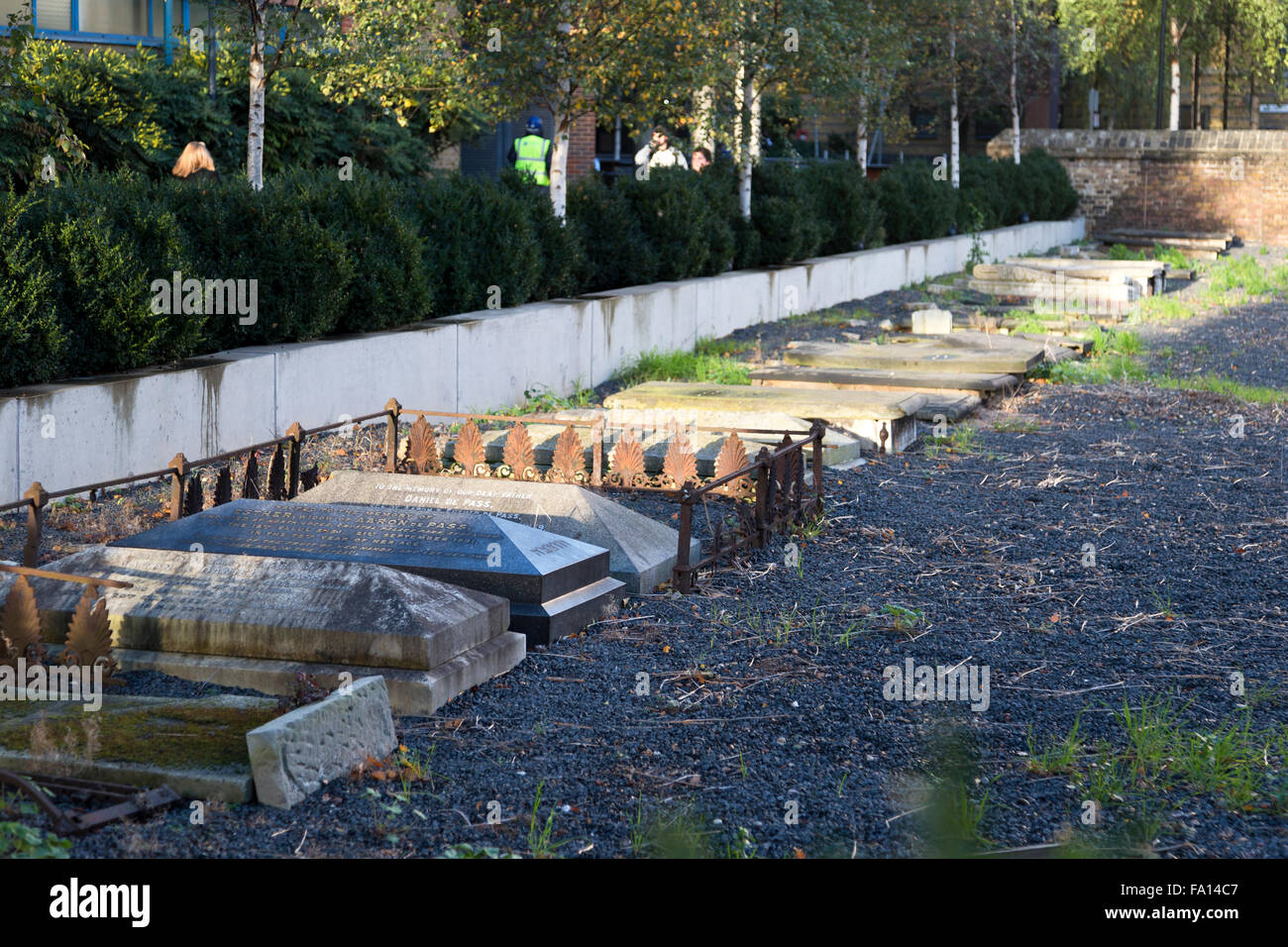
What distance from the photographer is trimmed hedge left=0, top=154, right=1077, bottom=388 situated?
29.2 feet

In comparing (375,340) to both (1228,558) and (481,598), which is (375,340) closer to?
(481,598)

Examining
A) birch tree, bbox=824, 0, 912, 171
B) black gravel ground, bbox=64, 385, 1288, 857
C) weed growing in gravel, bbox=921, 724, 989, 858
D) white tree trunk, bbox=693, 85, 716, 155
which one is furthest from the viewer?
birch tree, bbox=824, 0, 912, 171

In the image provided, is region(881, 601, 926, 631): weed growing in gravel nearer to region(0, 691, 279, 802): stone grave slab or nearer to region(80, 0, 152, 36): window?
region(0, 691, 279, 802): stone grave slab

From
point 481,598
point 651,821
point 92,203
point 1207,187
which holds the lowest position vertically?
point 651,821

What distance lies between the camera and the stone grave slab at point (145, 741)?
181 inches

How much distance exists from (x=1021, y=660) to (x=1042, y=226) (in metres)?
26.8

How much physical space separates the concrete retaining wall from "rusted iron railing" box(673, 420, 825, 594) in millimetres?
3253

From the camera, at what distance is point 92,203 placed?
912cm

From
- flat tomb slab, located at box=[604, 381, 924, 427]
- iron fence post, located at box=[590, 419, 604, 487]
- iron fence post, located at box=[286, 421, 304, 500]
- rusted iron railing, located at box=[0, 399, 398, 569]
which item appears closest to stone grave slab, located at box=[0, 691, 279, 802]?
rusted iron railing, located at box=[0, 399, 398, 569]

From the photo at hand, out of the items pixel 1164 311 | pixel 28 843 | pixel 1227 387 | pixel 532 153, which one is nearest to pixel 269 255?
pixel 28 843

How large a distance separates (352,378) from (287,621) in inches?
218

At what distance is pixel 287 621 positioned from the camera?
566 centimetres

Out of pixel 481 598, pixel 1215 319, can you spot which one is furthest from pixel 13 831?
pixel 1215 319

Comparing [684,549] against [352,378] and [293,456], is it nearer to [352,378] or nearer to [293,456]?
[293,456]
